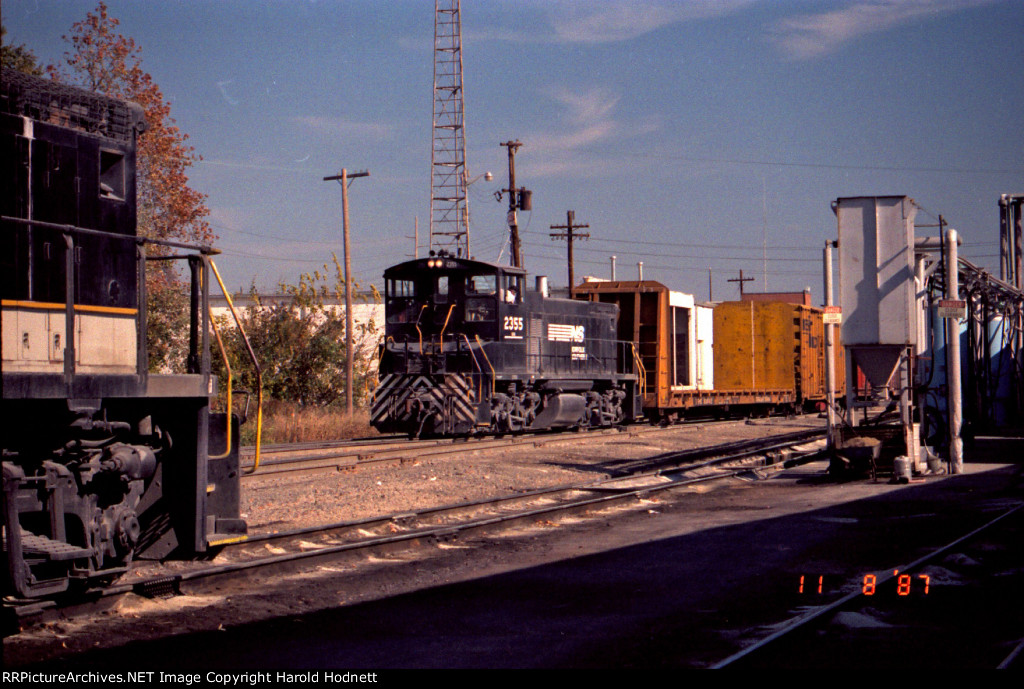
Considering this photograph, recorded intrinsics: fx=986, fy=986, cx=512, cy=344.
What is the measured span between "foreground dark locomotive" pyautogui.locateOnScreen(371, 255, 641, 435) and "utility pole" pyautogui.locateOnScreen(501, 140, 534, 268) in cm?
1438

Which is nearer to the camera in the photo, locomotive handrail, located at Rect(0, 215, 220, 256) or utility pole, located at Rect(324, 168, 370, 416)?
locomotive handrail, located at Rect(0, 215, 220, 256)

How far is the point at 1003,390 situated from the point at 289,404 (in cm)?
1926

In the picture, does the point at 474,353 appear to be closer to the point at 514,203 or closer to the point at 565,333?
the point at 565,333

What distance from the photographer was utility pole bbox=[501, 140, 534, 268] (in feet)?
124

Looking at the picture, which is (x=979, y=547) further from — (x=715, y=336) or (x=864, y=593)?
(x=715, y=336)

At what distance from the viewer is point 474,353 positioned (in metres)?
20.2

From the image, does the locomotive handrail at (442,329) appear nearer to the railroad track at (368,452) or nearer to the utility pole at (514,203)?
the railroad track at (368,452)

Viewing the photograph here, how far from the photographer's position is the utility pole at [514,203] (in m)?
37.7

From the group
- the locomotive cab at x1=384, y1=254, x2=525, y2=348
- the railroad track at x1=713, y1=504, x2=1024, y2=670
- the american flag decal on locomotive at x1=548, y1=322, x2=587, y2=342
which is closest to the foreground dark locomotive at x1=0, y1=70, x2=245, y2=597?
the railroad track at x1=713, y1=504, x2=1024, y2=670

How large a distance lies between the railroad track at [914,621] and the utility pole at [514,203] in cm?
2961

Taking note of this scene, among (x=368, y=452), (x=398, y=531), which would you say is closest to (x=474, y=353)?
(x=368, y=452)

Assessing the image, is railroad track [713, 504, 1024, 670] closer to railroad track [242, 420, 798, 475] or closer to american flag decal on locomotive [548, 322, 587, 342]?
railroad track [242, 420, 798, 475]

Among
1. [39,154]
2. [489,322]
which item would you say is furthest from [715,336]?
[39,154]

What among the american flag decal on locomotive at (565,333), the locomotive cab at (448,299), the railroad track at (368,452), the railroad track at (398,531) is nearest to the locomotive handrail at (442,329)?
the locomotive cab at (448,299)
